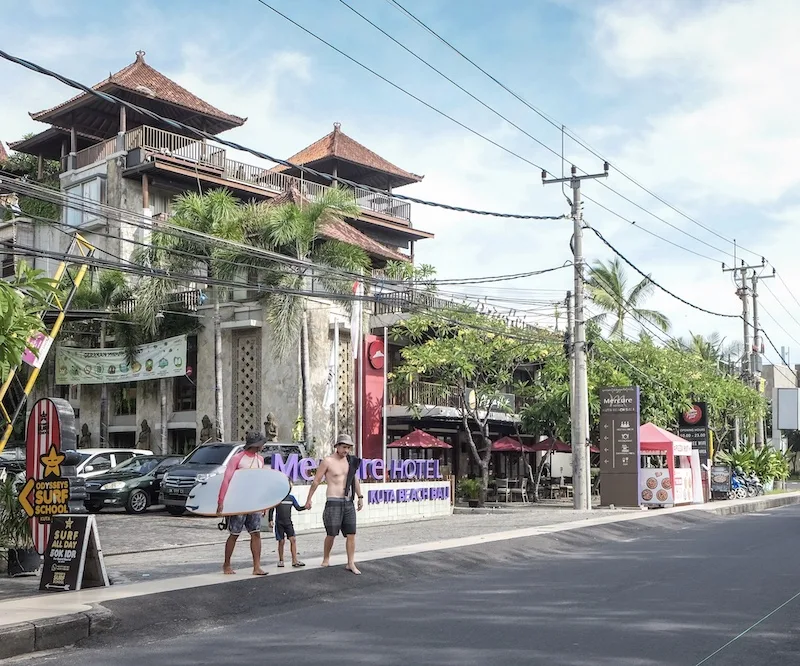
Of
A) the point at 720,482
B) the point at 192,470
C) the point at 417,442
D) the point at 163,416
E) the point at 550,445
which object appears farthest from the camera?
the point at 550,445

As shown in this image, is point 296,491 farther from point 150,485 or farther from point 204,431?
point 204,431

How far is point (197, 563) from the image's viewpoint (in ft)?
48.5

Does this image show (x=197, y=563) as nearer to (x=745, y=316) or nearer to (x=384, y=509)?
(x=384, y=509)

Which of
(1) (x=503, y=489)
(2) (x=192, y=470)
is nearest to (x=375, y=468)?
(2) (x=192, y=470)

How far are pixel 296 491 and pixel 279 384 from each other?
14.8 metres

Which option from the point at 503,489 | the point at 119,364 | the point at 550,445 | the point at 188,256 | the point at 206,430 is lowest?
the point at 503,489

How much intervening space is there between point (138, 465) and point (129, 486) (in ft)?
4.64

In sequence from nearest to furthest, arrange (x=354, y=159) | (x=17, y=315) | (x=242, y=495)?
(x=17, y=315) → (x=242, y=495) → (x=354, y=159)

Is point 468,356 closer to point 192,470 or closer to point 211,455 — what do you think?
point 211,455

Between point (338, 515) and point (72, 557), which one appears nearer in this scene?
point (72, 557)

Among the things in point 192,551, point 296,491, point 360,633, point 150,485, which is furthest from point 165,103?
point 360,633

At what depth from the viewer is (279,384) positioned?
35.7 metres

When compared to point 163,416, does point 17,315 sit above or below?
above

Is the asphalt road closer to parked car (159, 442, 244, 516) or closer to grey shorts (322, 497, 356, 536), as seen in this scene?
grey shorts (322, 497, 356, 536)
